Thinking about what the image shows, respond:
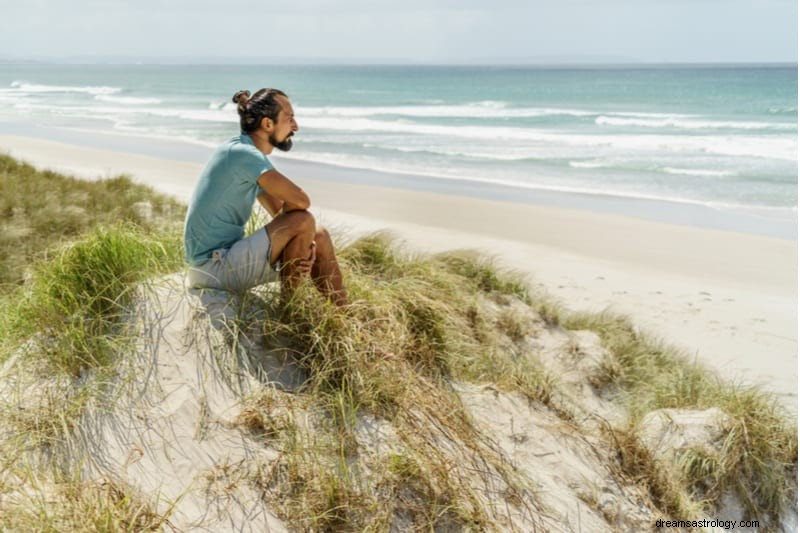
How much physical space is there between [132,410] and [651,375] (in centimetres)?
394

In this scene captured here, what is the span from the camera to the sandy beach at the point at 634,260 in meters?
6.89

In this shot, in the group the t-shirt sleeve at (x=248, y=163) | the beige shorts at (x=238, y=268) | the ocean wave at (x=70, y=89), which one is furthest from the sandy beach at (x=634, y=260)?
the ocean wave at (x=70, y=89)

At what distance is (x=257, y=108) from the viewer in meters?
3.92

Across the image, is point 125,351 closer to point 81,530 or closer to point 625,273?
point 81,530

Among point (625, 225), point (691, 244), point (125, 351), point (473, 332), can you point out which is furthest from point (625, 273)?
point (125, 351)

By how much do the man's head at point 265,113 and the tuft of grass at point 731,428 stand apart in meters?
2.79

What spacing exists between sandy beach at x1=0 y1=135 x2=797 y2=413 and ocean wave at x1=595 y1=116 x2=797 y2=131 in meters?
20.9

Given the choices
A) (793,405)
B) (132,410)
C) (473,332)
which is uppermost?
(132,410)

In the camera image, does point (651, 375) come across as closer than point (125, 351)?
No

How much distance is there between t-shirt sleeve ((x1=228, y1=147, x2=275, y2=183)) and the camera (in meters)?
3.80

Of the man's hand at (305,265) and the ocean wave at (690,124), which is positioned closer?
the man's hand at (305,265)

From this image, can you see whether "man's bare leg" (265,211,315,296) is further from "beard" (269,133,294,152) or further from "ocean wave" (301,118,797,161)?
"ocean wave" (301,118,797,161)

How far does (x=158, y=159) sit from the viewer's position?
19.0 m

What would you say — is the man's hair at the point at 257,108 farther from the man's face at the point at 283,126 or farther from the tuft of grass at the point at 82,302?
the tuft of grass at the point at 82,302
